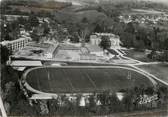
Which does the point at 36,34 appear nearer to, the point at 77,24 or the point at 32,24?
the point at 32,24

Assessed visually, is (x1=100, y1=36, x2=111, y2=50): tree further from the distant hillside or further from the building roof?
the distant hillside

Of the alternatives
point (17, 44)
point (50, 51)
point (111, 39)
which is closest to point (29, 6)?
point (17, 44)


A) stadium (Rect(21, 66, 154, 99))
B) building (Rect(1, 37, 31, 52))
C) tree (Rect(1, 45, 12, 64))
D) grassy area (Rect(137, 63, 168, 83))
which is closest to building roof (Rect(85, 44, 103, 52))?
stadium (Rect(21, 66, 154, 99))

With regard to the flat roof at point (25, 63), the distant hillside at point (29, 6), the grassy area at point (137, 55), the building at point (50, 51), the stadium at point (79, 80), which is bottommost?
the stadium at point (79, 80)

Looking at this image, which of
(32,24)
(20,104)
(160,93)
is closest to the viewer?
(20,104)

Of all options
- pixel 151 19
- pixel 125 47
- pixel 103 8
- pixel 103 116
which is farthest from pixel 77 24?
pixel 103 116

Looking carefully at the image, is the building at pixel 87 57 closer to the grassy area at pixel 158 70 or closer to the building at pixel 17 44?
the grassy area at pixel 158 70

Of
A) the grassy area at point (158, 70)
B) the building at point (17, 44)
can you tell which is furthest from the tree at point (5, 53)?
the grassy area at point (158, 70)
